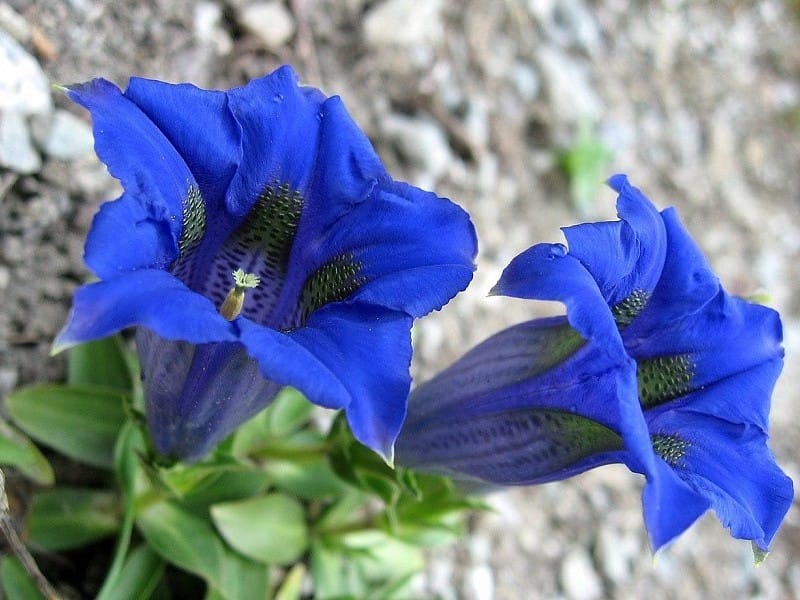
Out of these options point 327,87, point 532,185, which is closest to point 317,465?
point 327,87

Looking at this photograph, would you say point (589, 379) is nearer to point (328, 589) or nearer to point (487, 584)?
point (328, 589)

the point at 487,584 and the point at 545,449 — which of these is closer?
the point at 545,449

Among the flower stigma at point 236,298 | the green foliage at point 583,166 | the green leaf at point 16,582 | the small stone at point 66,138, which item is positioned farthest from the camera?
the green foliage at point 583,166

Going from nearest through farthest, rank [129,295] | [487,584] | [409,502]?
[129,295] → [409,502] → [487,584]

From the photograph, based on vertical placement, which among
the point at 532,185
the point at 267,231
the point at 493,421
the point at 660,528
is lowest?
the point at 660,528

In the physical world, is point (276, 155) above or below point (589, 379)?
above

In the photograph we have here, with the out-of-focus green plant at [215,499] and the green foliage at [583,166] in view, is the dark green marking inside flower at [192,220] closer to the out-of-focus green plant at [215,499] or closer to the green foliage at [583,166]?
the out-of-focus green plant at [215,499]

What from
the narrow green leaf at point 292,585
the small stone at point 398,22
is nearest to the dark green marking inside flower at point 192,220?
the narrow green leaf at point 292,585
